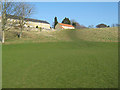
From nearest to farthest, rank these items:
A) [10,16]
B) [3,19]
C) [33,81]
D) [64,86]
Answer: [64,86] < [33,81] < [3,19] < [10,16]

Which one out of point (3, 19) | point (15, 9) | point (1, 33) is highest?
point (15, 9)

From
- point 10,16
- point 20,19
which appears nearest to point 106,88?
point 10,16

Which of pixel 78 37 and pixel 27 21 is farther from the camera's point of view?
pixel 27 21

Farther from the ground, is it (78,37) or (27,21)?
(27,21)

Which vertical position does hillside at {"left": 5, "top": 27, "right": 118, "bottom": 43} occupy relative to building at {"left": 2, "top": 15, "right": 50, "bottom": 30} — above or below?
below

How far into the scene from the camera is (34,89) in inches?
109

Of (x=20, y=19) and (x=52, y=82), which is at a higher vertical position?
(x=20, y=19)

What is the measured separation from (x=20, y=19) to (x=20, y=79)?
2711 cm

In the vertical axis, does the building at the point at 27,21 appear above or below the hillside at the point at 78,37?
above

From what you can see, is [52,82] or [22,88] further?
[52,82]

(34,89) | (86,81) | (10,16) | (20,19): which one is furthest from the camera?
(20,19)

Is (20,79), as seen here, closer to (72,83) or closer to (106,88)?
(72,83)

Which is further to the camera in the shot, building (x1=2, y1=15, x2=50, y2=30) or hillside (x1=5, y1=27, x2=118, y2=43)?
building (x1=2, y1=15, x2=50, y2=30)

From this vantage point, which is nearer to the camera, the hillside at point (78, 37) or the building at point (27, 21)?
the hillside at point (78, 37)
